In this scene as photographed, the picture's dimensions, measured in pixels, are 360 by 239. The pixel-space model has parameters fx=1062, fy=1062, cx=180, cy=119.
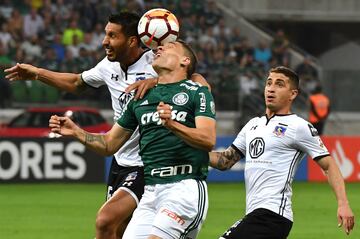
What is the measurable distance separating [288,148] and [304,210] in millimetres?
8558

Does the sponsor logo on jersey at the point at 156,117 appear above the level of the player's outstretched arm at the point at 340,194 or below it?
above

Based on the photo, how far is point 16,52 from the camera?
2673cm

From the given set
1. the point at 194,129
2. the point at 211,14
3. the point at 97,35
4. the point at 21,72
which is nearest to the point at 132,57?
the point at 21,72

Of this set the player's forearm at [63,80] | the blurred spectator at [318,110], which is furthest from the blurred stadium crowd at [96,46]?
the player's forearm at [63,80]

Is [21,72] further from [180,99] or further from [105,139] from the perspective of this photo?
[180,99]

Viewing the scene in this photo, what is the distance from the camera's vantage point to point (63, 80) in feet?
32.8

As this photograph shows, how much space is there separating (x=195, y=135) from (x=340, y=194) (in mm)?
1507

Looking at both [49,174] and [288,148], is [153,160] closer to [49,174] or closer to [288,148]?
[288,148]

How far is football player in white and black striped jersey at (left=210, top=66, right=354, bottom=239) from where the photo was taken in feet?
Answer: 26.8

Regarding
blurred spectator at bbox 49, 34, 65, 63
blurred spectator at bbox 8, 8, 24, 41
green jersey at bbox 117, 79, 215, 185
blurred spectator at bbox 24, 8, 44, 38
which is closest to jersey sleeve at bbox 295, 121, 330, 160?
green jersey at bbox 117, 79, 215, 185

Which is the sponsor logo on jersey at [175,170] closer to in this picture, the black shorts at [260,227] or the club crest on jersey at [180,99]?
the club crest on jersey at [180,99]

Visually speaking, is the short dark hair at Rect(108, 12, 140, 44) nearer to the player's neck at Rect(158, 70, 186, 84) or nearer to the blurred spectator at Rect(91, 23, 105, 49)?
the player's neck at Rect(158, 70, 186, 84)

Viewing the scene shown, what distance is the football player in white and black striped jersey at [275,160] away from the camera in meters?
8.16

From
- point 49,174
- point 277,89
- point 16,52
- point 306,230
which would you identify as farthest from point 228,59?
point 277,89
